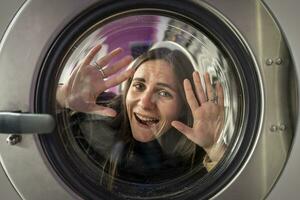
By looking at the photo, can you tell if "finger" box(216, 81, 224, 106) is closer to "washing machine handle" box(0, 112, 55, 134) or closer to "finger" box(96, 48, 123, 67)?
"finger" box(96, 48, 123, 67)

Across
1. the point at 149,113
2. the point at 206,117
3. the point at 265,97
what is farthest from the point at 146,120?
the point at 265,97

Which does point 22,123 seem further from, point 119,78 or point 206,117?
point 206,117

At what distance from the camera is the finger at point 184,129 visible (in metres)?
0.77

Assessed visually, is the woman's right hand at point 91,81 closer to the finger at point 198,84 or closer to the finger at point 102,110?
the finger at point 102,110

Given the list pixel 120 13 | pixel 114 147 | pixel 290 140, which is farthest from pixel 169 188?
pixel 120 13

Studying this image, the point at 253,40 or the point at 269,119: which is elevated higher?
the point at 253,40

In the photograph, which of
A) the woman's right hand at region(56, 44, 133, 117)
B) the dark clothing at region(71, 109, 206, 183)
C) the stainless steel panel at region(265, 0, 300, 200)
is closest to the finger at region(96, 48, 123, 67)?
the woman's right hand at region(56, 44, 133, 117)

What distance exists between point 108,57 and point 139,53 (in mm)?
59

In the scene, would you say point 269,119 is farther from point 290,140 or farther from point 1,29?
point 1,29

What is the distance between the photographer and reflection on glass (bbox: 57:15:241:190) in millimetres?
754

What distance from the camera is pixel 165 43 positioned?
29.9 inches

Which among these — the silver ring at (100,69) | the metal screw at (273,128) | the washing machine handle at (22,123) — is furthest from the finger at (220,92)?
the washing machine handle at (22,123)

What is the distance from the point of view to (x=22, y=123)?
27.6 inches

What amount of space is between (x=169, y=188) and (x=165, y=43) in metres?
0.28
